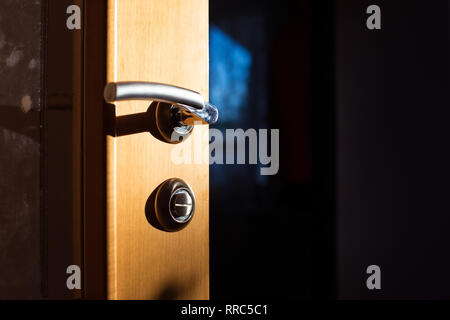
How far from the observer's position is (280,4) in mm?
1427

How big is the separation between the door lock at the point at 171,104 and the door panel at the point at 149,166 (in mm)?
14

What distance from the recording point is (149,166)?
0.96 ft

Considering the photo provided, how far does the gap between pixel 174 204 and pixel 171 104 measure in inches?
3.9

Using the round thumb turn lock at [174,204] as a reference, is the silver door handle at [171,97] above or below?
above

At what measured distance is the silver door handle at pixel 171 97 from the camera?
23 centimetres

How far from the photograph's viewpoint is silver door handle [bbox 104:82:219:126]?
230 mm

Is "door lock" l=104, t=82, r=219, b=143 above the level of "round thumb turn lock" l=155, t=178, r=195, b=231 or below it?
above

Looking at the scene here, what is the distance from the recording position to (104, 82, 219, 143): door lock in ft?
0.77

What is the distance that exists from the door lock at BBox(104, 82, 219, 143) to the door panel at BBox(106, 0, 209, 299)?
0.05ft

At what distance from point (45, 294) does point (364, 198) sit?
0.90m

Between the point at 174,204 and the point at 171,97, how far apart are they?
11cm

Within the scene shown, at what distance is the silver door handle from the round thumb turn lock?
64 mm

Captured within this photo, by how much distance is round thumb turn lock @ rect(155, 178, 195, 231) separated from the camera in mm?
300
